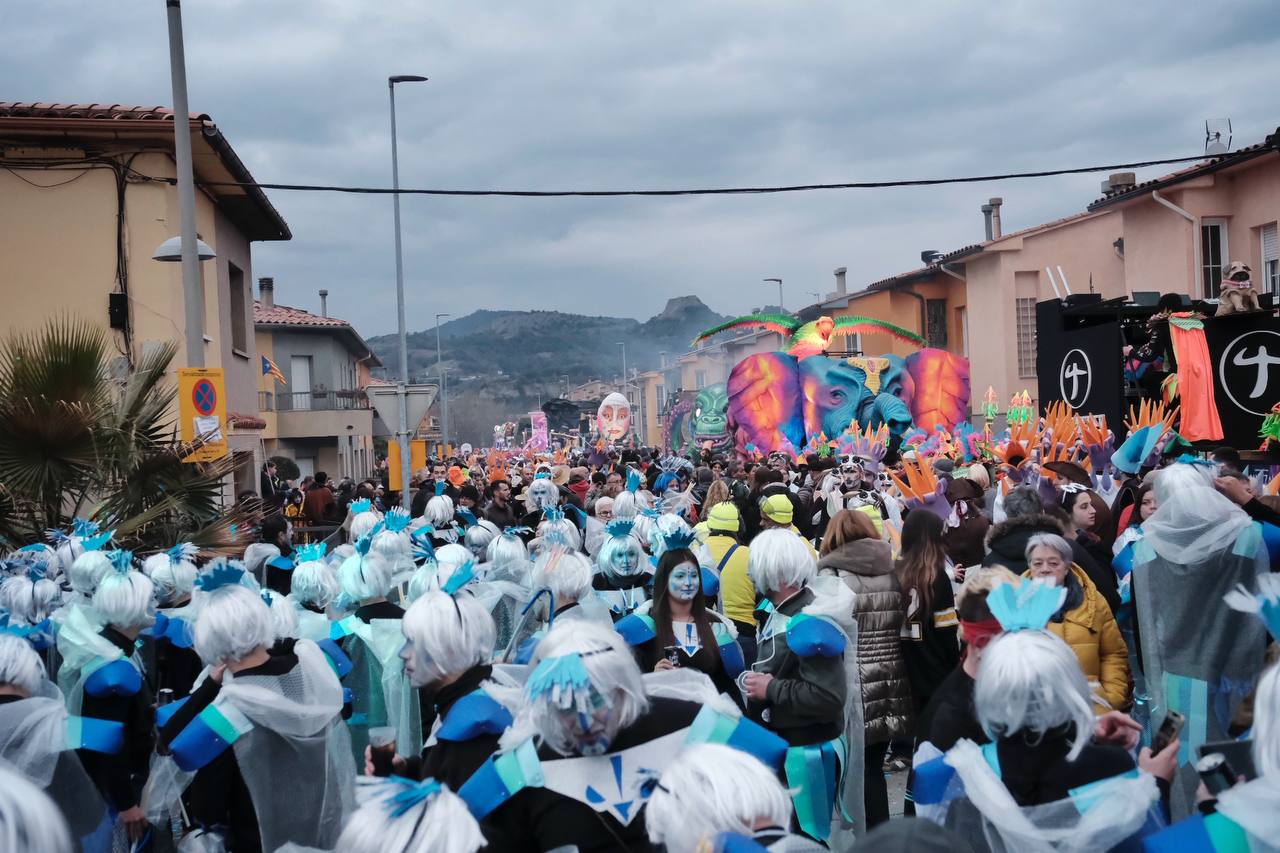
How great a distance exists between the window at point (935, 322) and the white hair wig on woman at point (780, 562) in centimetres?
3135

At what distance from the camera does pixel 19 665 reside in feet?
13.8

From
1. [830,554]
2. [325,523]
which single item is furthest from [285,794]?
[325,523]

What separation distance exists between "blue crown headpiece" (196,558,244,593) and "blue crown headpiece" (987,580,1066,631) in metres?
2.64

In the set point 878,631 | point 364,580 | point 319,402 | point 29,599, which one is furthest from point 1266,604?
point 319,402

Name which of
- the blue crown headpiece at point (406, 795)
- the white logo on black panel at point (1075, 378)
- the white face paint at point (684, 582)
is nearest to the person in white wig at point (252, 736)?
the white face paint at point (684, 582)

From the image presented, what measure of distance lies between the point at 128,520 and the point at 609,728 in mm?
7082

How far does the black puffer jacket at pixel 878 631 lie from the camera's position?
604 centimetres

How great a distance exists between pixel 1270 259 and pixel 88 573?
19.4 metres

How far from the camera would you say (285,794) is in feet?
14.0

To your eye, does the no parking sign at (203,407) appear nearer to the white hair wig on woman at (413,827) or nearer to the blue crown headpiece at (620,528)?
the blue crown headpiece at (620,528)

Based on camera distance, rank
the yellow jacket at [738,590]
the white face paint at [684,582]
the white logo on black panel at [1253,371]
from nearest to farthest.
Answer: the white face paint at [684,582] → the yellow jacket at [738,590] → the white logo on black panel at [1253,371]

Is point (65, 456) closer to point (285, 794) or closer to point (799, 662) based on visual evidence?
point (285, 794)

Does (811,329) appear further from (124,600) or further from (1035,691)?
(1035,691)

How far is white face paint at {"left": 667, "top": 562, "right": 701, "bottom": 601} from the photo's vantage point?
5.15 meters
